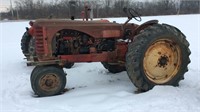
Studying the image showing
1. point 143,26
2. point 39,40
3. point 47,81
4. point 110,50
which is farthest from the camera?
point 110,50

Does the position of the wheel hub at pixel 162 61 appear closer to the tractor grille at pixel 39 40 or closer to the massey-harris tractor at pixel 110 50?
the massey-harris tractor at pixel 110 50

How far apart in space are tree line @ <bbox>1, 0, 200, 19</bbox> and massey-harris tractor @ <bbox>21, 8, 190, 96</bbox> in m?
21.4

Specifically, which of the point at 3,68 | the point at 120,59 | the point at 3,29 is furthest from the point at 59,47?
the point at 3,29

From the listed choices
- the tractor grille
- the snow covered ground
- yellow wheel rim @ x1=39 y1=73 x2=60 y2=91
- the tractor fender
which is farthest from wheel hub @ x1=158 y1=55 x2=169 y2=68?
the tractor grille

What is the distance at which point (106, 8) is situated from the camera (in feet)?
105

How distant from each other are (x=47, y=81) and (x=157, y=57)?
2.17 m

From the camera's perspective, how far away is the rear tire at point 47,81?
6.56 meters

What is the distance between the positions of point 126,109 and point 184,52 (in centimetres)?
201

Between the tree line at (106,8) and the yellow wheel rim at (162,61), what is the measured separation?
21885 millimetres

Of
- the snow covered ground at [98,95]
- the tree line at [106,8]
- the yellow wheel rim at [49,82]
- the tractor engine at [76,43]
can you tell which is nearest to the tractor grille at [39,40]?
the tractor engine at [76,43]

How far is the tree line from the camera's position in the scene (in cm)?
3012

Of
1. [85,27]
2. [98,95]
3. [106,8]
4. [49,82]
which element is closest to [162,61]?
[98,95]

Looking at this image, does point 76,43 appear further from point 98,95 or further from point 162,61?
point 162,61

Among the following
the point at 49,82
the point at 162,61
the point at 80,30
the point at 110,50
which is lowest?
the point at 49,82
